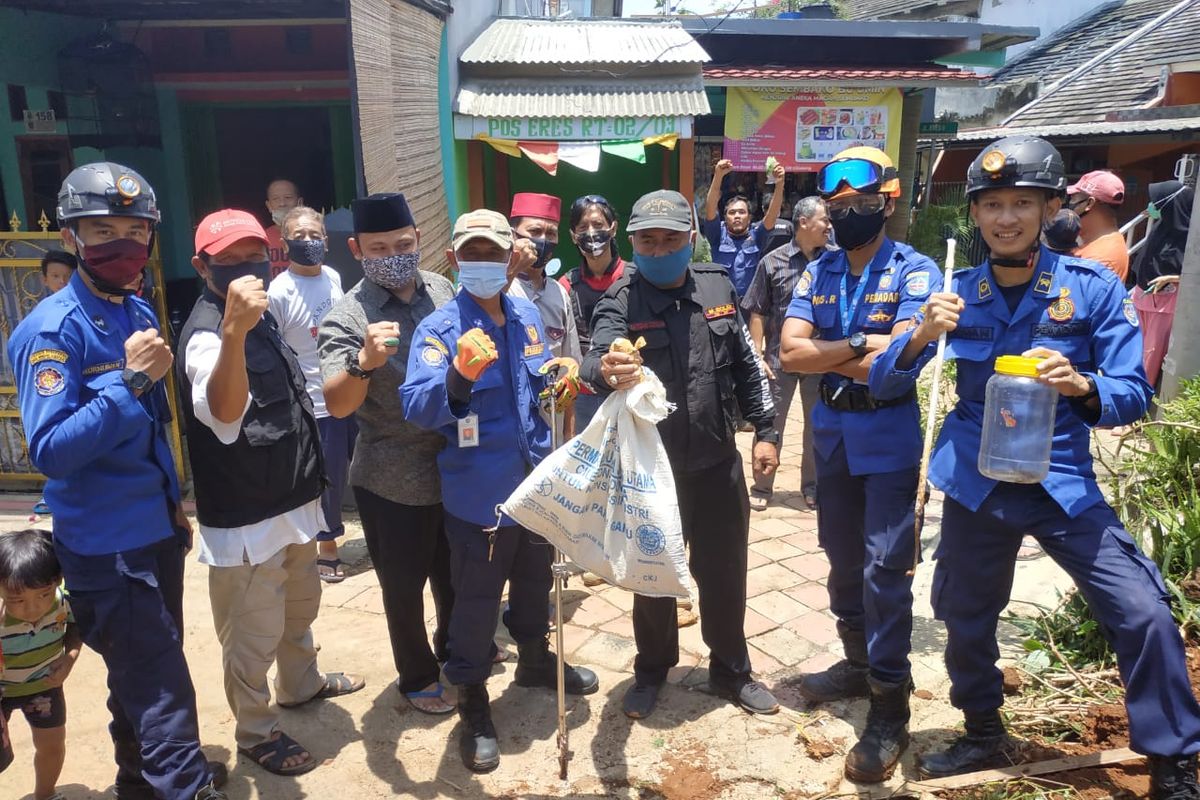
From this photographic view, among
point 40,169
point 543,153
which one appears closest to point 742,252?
point 543,153

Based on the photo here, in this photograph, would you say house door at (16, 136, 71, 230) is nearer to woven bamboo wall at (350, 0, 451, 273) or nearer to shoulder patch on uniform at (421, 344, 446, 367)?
woven bamboo wall at (350, 0, 451, 273)

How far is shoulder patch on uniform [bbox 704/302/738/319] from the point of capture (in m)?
3.45

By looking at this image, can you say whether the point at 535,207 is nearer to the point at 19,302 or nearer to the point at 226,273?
the point at 226,273

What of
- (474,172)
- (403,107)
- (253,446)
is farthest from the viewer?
(474,172)

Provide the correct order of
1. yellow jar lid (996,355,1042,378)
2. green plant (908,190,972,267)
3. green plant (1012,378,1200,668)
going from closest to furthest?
yellow jar lid (996,355,1042,378)
green plant (1012,378,1200,668)
green plant (908,190,972,267)

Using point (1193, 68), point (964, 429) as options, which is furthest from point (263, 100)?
point (1193, 68)

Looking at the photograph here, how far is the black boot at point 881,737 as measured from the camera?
3.10 meters

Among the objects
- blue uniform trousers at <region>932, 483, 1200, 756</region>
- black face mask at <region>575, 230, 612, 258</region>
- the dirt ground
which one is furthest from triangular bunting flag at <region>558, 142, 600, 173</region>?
blue uniform trousers at <region>932, 483, 1200, 756</region>

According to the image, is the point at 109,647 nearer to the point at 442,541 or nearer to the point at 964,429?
the point at 442,541

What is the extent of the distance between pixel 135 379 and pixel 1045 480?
9.27 feet

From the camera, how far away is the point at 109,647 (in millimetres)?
2695

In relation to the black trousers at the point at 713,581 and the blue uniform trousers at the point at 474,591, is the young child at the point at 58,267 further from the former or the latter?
the black trousers at the point at 713,581

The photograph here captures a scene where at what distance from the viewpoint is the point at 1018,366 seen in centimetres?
259

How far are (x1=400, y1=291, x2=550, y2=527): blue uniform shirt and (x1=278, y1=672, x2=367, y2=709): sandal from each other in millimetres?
1103
